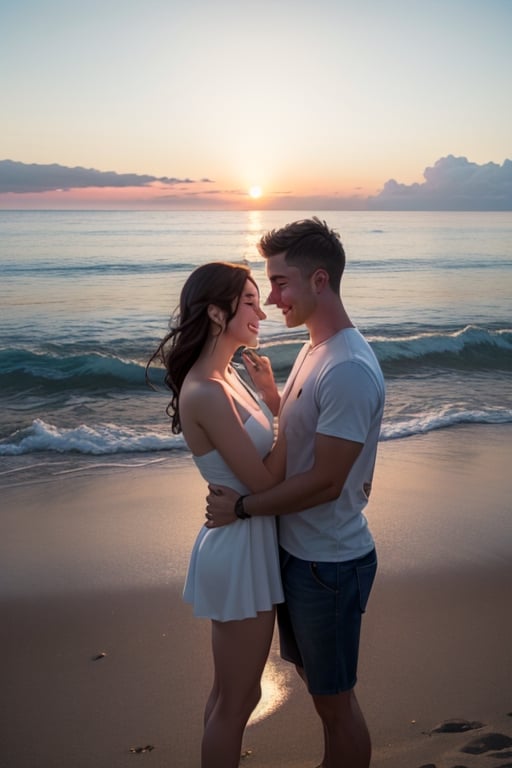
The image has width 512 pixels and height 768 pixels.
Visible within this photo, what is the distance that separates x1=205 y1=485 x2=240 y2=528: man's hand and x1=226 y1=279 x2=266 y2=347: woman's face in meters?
0.55

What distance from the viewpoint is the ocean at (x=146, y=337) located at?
9391 millimetres

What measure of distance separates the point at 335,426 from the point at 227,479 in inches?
18.7

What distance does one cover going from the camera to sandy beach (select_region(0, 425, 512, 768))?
12.3ft

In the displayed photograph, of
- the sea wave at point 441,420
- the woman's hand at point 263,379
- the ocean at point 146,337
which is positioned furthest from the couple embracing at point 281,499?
the sea wave at point 441,420

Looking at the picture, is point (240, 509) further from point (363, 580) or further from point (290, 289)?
point (290, 289)

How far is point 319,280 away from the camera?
2.95 m

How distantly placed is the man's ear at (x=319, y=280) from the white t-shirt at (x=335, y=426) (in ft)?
0.58

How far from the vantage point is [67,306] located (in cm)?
2162

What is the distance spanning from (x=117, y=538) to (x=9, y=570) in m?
0.84

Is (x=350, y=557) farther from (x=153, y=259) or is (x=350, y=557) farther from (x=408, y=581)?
(x=153, y=259)

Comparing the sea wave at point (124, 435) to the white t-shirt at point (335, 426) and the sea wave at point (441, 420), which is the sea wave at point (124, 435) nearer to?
the sea wave at point (441, 420)

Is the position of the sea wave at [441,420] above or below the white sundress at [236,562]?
below

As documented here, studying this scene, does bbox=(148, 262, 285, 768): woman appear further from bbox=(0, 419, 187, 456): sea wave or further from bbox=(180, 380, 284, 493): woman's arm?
bbox=(0, 419, 187, 456): sea wave

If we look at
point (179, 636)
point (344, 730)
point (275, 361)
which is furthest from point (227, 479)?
point (275, 361)
